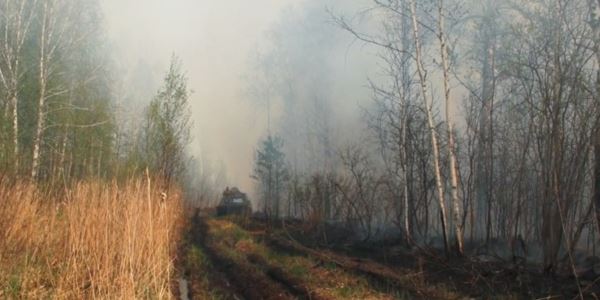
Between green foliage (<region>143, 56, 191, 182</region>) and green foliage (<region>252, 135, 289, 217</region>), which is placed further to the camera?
green foliage (<region>252, 135, 289, 217</region>)

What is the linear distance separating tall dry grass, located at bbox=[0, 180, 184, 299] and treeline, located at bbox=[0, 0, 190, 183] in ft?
13.0

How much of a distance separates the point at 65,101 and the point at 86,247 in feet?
47.4

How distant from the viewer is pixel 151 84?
123 feet

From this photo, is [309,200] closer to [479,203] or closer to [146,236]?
[479,203]

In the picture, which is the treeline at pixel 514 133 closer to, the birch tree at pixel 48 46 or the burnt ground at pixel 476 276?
the burnt ground at pixel 476 276

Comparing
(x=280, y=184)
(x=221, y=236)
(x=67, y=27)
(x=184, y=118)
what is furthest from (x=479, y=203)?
(x=280, y=184)

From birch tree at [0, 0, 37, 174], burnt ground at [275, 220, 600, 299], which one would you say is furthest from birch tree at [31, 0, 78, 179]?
burnt ground at [275, 220, 600, 299]

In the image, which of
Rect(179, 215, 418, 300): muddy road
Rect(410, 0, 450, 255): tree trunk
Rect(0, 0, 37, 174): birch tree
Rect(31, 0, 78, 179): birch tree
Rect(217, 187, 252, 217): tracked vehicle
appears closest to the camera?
Rect(179, 215, 418, 300): muddy road

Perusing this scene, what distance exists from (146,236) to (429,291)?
4.39 meters

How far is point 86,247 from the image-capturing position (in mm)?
6398

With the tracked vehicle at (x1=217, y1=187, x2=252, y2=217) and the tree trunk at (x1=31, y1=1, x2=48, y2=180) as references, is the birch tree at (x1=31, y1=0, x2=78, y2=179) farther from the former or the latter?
the tracked vehicle at (x1=217, y1=187, x2=252, y2=217)

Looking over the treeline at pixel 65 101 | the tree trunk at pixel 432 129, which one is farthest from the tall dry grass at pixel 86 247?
the tree trunk at pixel 432 129

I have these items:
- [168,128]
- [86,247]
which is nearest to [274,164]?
[168,128]

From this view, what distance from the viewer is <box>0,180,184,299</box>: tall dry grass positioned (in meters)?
5.85
